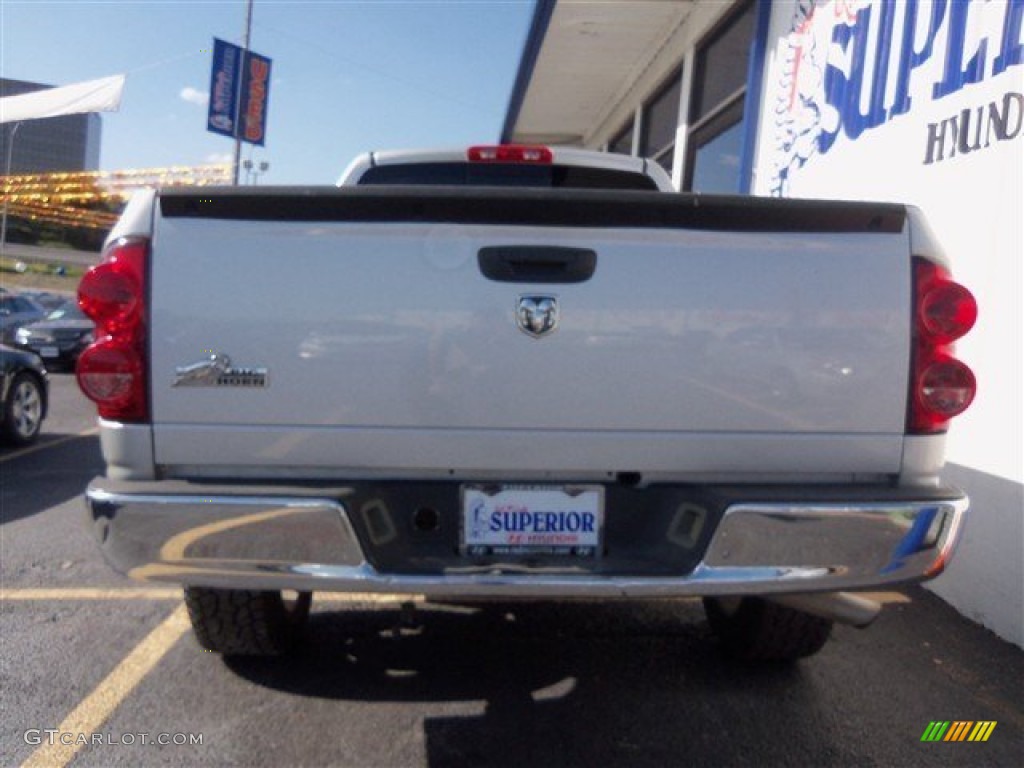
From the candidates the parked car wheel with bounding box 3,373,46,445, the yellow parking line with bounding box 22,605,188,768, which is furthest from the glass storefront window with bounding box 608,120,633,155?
the yellow parking line with bounding box 22,605,188,768

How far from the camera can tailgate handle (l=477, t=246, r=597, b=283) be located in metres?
2.28

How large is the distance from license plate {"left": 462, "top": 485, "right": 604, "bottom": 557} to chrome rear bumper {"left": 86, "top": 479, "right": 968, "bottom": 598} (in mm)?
91

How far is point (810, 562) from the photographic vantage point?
2.29 meters

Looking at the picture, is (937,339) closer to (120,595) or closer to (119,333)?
(119,333)

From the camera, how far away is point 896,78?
185 inches

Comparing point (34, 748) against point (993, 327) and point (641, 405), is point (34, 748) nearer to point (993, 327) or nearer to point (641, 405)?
point (641, 405)

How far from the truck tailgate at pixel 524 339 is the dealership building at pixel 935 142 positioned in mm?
1821

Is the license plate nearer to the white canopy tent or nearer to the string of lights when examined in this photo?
the string of lights

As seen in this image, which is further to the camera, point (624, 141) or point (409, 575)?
point (624, 141)

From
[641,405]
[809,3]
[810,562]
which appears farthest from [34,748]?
[809,3]

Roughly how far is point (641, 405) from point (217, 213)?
1259mm

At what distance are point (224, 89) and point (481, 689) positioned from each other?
18.1 meters

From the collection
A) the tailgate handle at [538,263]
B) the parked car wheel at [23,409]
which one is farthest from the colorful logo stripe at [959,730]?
the parked car wheel at [23,409]
